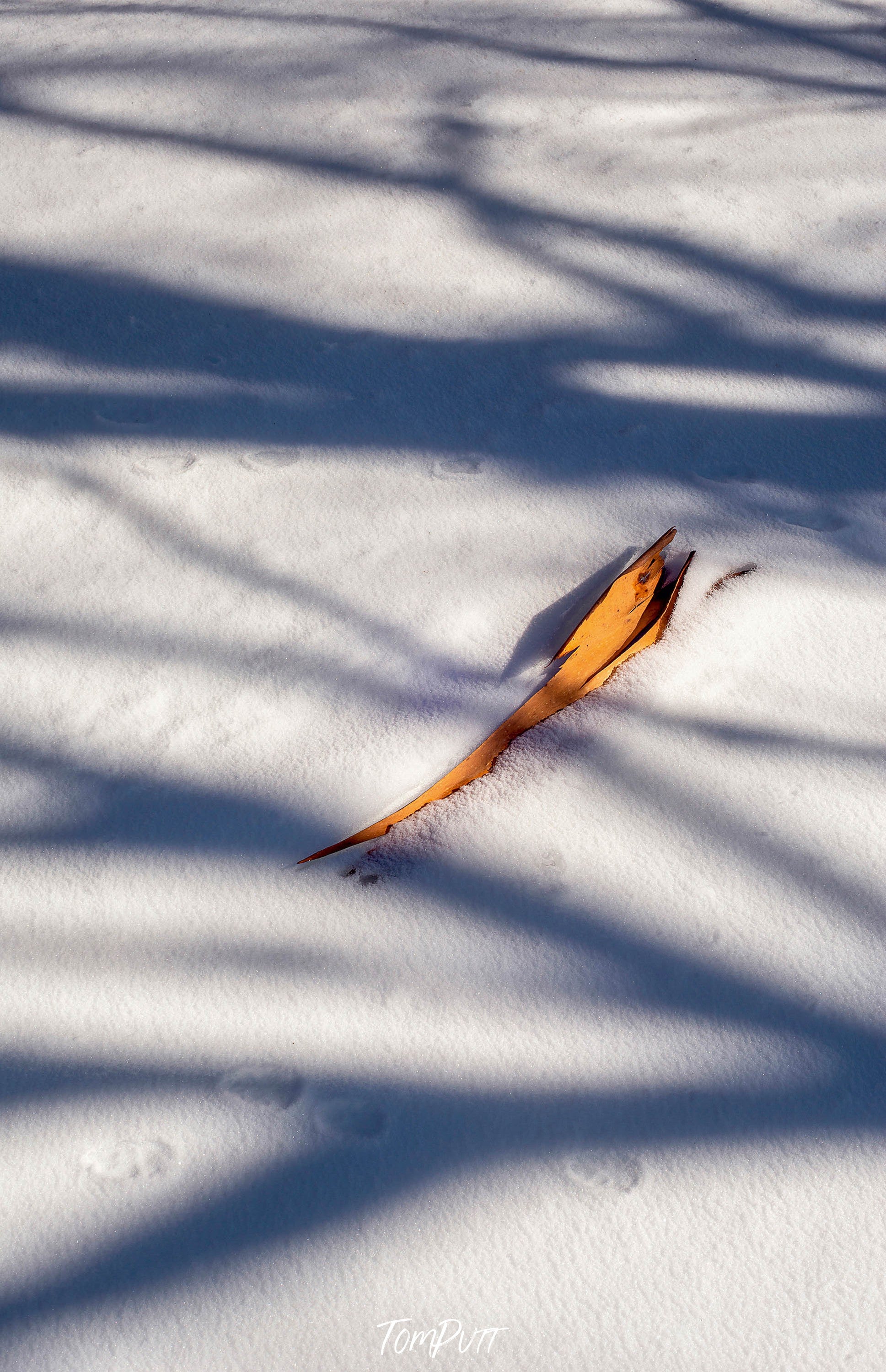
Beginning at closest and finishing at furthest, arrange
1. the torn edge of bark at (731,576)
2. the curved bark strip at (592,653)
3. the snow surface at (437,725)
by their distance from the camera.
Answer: the snow surface at (437,725)
the curved bark strip at (592,653)
the torn edge of bark at (731,576)

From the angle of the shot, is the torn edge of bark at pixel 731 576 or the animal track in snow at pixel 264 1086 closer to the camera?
the animal track in snow at pixel 264 1086

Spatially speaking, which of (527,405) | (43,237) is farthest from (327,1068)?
(43,237)

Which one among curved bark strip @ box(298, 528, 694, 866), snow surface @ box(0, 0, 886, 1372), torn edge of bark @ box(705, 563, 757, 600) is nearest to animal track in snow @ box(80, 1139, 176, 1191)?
snow surface @ box(0, 0, 886, 1372)

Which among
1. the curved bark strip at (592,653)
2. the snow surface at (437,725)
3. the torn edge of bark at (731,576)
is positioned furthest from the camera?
the torn edge of bark at (731,576)

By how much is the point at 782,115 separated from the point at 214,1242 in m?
1.77

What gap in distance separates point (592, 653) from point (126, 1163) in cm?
61

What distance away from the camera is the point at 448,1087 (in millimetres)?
789

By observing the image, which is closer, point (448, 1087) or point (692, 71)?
point (448, 1087)

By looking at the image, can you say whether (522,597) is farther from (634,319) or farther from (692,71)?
(692,71)

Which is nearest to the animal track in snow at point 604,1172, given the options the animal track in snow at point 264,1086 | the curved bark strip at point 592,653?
the animal track in snow at point 264,1086

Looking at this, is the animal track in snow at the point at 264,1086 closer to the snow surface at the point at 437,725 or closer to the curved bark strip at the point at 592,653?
the snow surface at the point at 437,725

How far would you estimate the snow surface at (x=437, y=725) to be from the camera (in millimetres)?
731

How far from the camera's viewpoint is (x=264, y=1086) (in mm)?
792

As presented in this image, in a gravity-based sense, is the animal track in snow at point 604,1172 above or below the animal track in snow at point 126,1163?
below
